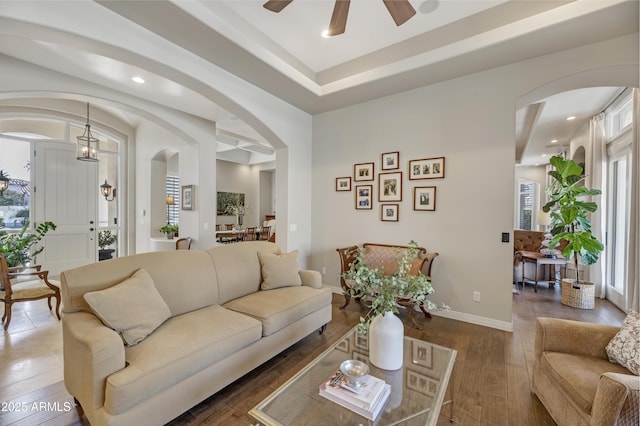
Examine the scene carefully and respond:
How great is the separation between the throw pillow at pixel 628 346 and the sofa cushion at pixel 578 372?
0.06 meters

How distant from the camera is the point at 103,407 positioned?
143cm

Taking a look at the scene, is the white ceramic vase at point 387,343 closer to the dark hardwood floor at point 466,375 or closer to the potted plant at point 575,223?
the dark hardwood floor at point 466,375

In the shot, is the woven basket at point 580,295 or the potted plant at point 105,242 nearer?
the woven basket at point 580,295

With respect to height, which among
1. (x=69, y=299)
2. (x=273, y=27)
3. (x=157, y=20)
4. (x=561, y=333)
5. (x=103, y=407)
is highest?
(x=273, y=27)

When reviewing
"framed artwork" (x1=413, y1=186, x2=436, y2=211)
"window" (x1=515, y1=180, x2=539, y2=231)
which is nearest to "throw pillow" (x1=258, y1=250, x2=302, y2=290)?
"framed artwork" (x1=413, y1=186, x2=436, y2=211)

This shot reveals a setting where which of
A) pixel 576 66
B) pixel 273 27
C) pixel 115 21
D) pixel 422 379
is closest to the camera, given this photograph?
pixel 422 379

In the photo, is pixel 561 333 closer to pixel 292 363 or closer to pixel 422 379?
pixel 422 379

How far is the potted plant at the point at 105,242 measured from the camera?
6.11 meters

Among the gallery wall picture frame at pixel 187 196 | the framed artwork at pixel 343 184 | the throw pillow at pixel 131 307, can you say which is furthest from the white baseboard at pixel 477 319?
the gallery wall picture frame at pixel 187 196

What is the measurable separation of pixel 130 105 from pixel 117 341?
3996 millimetres

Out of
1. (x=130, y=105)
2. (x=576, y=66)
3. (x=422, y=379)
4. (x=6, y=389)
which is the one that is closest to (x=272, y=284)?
(x=422, y=379)

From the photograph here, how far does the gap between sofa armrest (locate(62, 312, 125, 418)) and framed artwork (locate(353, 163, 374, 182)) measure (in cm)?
349

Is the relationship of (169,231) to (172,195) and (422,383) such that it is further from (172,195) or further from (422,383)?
(422,383)

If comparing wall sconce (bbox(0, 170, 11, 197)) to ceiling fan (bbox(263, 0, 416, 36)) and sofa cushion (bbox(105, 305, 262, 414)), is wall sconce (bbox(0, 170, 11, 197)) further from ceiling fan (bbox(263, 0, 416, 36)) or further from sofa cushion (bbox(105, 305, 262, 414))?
ceiling fan (bbox(263, 0, 416, 36))
